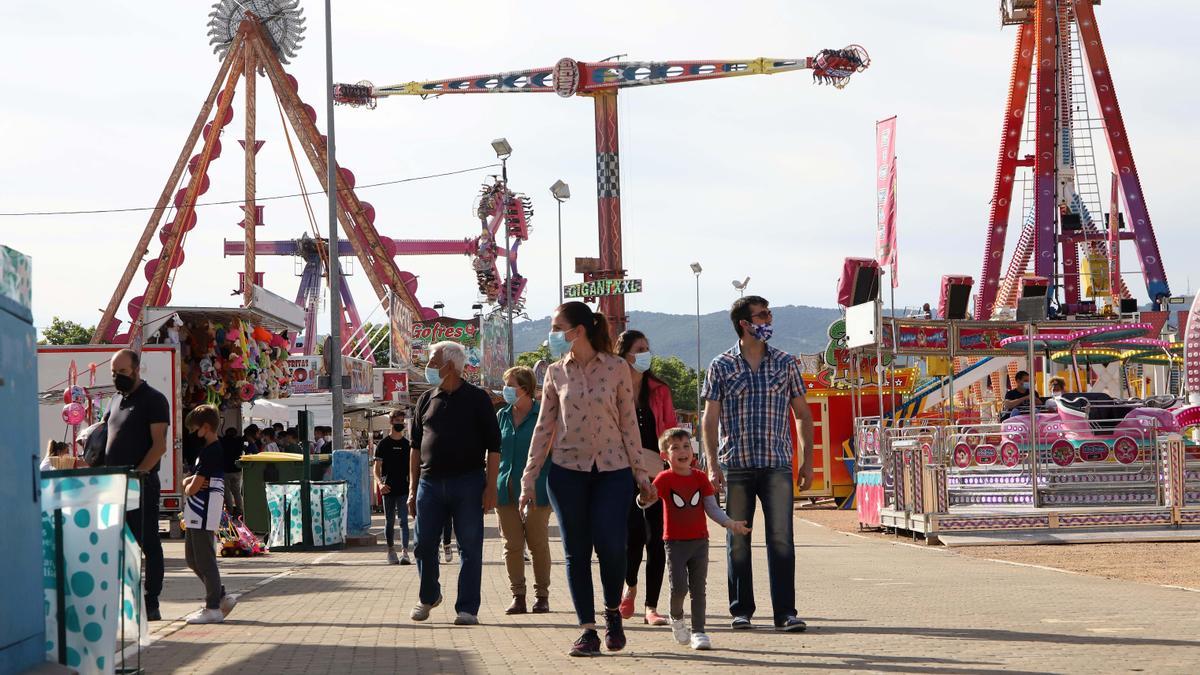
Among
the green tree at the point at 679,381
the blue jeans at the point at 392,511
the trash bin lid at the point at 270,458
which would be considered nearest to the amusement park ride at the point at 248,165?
the trash bin lid at the point at 270,458

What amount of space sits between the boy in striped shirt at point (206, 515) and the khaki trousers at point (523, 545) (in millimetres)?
1913

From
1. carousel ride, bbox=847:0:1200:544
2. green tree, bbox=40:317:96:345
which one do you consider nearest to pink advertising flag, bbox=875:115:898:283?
carousel ride, bbox=847:0:1200:544

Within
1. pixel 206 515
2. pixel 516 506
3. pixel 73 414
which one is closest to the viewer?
pixel 206 515

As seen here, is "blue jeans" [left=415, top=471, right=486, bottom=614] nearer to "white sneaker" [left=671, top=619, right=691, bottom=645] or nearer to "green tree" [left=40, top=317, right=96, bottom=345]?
"white sneaker" [left=671, top=619, right=691, bottom=645]

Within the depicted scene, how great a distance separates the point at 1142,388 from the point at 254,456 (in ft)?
96.8

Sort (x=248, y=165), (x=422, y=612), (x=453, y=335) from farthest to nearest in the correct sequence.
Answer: (x=453, y=335) < (x=248, y=165) < (x=422, y=612)

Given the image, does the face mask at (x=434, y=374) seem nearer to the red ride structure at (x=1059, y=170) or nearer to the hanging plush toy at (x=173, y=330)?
the hanging plush toy at (x=173, y=330)

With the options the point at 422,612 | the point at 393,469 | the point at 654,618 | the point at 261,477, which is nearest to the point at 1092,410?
the point at 393,469

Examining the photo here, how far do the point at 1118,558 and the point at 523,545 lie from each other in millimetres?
8178

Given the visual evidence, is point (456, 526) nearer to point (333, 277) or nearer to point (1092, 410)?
point (1092, 410)

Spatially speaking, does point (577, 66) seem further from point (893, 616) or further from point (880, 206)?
point (893, 616)

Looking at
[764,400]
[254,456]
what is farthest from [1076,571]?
[254,456]

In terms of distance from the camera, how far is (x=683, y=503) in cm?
898

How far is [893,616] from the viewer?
412 inches
